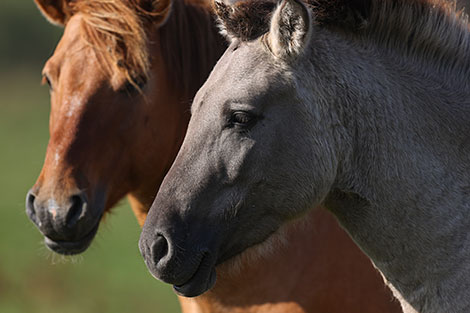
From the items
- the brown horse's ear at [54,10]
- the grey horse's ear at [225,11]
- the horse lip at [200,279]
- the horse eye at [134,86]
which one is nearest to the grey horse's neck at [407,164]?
the grey horse's ear at [225,11]

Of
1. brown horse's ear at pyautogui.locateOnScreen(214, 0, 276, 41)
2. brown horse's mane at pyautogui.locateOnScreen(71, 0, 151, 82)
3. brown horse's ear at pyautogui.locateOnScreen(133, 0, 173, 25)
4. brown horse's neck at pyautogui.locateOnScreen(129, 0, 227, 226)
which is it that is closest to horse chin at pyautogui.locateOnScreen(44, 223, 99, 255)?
brown horse's neck at pyautogui.locateOnScreen(129, 0, 227, 226)

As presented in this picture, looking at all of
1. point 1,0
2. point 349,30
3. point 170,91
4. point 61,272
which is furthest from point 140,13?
point 1,0

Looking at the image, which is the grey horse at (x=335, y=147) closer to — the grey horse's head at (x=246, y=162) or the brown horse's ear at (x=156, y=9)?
the grey horse's head at (x=246, y=162)

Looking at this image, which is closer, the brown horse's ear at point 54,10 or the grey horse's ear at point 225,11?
the grey horse's ear at point 225,11

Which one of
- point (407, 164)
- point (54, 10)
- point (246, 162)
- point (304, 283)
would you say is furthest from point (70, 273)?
point (407, 164)

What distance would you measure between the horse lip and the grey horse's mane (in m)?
1.07

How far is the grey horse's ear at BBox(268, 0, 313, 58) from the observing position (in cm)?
336

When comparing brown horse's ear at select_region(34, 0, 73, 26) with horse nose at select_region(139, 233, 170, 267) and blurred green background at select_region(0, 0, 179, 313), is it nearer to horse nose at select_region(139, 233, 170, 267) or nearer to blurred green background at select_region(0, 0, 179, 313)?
blurred green background at select_region(0, 0, 179, 313)

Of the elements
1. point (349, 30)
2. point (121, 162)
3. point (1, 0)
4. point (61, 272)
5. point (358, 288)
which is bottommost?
point (1, 0)

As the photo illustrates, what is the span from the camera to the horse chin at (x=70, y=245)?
15.1 feet

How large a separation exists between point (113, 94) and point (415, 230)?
2141mm

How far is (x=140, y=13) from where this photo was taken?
495 centimetres

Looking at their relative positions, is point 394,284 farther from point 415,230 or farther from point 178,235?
point 178,235

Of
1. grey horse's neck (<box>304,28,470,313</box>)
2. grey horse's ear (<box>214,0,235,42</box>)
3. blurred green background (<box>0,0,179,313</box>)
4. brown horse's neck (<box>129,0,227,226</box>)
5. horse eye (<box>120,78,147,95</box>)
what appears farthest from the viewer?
blurred green background (<box>0,0,179,313</box>)
